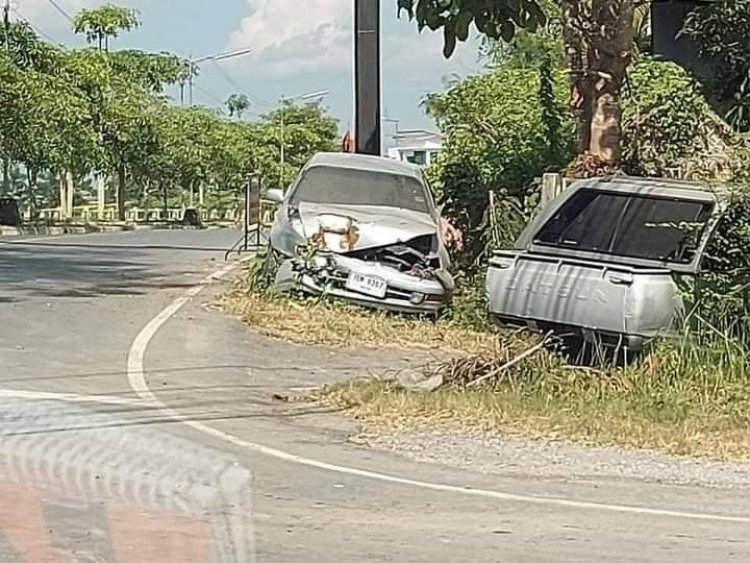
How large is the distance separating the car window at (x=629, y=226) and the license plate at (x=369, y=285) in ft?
9.89

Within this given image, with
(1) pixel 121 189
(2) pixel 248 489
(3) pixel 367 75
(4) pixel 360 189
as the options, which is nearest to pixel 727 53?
(3) pixel 367 75

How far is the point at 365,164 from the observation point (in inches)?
765

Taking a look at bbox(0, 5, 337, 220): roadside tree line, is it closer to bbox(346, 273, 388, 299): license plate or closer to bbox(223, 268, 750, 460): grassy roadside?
bbox(346, 273, 388, 299): license plate

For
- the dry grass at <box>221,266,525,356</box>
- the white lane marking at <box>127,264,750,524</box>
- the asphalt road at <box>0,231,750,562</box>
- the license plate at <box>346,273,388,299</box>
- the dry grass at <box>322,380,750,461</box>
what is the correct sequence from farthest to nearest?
1. the license plate at <box>346,273,388,299</box>
2. the dry grass at <box>221,266,525,356</box>
3. the dry grass at <box>322,380,750,461</box>
4. the white lane marking at <box>127,264,750,524</box>
5. the asphalt road at <box>0,231,750,562</box>

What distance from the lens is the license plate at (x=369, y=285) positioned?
16.7 meters

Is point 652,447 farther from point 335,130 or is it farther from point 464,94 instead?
point 335,130

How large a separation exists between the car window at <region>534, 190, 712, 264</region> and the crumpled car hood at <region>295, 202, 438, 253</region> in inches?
127

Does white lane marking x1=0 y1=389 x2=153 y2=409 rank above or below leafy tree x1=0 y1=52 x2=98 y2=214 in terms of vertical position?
below

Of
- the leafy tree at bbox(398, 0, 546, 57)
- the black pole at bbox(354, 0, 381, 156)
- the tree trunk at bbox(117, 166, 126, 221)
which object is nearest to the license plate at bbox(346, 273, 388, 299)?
the leafy tree at bbox(398, 0, 546, 57)

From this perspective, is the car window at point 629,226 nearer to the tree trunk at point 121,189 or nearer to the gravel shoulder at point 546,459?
the gravel shoulder at point 546,459

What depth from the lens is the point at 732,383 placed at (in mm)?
11922

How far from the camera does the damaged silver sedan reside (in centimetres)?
1673

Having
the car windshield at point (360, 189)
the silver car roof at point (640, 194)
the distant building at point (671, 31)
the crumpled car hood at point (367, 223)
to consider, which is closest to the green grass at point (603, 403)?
the silver car roof at point (640, 194)

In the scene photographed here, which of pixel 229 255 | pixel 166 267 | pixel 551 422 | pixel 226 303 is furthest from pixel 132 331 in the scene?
pixel 229 255
